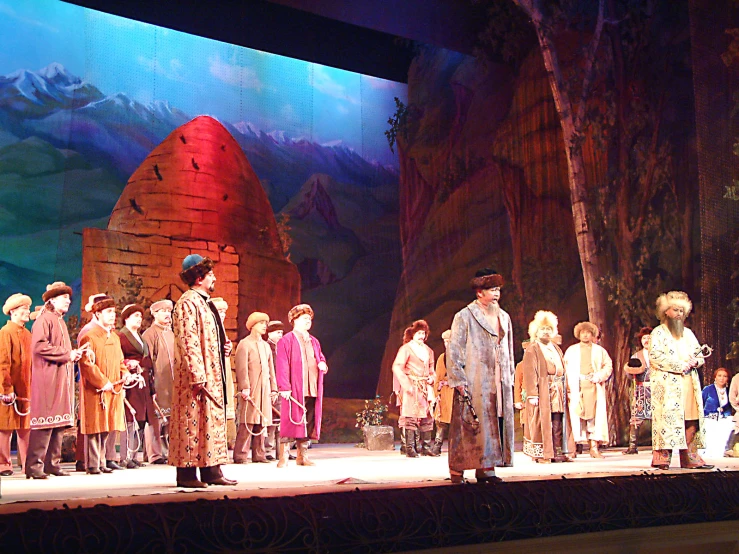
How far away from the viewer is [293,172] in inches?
503

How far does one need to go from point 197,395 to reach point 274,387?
11.7 ft

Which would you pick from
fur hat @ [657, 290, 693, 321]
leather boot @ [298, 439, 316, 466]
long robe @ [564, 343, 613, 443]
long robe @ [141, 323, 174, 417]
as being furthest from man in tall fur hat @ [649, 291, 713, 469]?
long robe @ [141, 323, 174, 417]

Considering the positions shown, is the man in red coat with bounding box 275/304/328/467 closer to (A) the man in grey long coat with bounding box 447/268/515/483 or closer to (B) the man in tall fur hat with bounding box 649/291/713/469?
(A) the man in grey long coat with bounding box 447/268/515/483

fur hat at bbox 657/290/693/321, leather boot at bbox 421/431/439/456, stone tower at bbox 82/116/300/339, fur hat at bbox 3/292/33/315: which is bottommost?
leather boot at bbox 421/431/439/456

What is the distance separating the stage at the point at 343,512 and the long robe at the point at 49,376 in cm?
67

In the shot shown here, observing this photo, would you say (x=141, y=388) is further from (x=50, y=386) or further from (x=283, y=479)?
(x=283, y=479)

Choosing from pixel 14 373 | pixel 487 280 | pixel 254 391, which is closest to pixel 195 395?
pixel 487 280

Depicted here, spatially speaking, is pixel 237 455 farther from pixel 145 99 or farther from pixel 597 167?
pixel 597 167

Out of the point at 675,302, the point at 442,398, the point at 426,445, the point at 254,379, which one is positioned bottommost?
the point at 426,445

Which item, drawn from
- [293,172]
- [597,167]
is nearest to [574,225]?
[597,167]

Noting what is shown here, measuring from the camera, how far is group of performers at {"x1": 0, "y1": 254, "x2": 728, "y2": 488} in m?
4.99

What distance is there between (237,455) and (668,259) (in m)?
6.63

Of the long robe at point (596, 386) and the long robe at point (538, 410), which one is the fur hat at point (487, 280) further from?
the long robe at point (596, 386)

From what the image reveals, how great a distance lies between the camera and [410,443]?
29.9 ft
